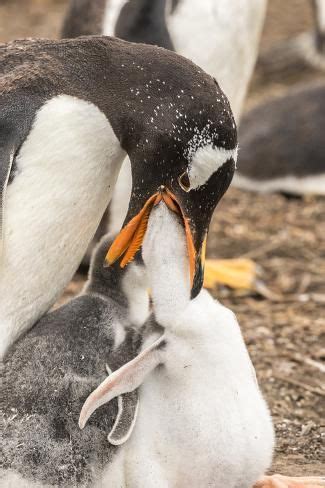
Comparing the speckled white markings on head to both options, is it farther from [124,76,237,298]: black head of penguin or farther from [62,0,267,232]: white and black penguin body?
[62,0,267,232]: white and black penguin body

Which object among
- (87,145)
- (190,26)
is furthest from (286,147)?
(87,145)

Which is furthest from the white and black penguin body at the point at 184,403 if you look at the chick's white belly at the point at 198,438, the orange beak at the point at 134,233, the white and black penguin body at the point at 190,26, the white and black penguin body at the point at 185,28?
the white and black penguin body at the point at 190,26

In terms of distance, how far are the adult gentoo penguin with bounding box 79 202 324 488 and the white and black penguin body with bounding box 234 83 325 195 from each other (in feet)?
17.5

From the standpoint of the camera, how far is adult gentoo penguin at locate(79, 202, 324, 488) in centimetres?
379

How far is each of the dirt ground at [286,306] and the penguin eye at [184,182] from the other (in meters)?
1.17

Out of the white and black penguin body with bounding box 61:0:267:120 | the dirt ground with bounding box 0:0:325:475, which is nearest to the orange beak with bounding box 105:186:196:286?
the dirt ground with bounding box 0:0:325:475

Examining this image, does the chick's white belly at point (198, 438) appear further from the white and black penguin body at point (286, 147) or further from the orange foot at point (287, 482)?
the white and black penguin body at point (286, 147)

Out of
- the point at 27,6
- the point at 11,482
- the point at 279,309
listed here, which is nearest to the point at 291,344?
the point at 279,309

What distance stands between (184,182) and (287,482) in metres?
1.09

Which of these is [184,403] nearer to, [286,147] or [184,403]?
[184,403]

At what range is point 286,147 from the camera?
366 inches

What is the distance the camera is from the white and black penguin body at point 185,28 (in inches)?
248

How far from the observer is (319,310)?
6453mm

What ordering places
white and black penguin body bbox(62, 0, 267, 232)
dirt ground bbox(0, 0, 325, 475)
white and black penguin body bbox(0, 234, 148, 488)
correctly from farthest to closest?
white and black penguin body bbox(62, 0, 267, 232), dirt ground bbox(0, 0, 325, 475), white and black penguin body bbox(0, 234, 148, 488)
